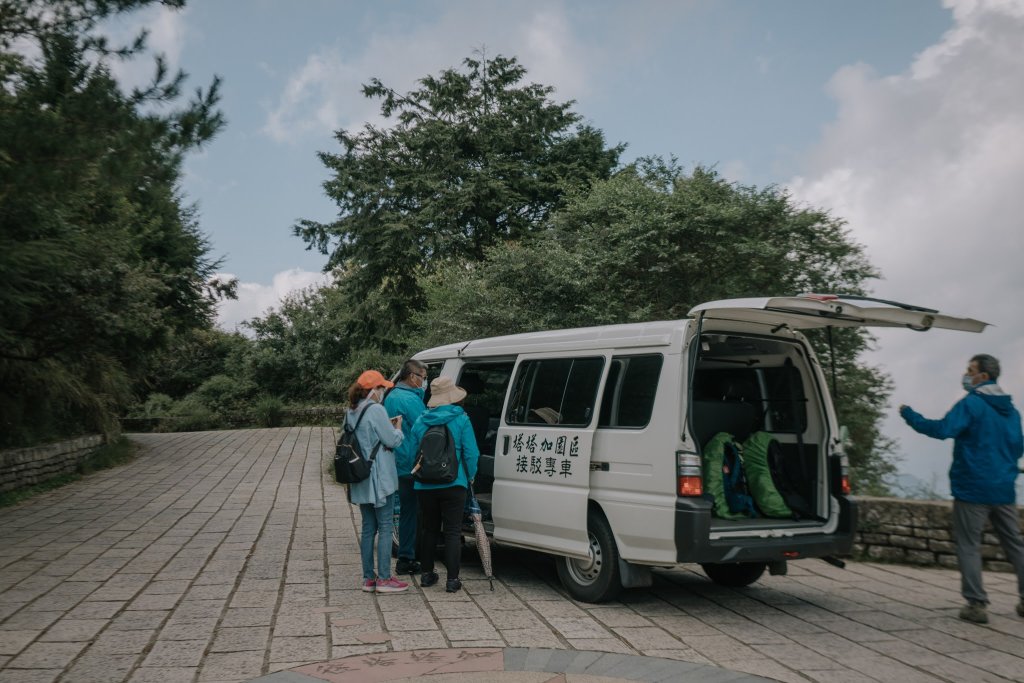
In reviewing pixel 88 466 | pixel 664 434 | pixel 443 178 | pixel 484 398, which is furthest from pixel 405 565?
pixel 443 178

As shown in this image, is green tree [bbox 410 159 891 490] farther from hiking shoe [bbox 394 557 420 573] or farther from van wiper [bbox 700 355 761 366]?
hiking shoe [bbox 394 557 420 573]

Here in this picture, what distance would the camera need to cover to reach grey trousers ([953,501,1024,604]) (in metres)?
6.54

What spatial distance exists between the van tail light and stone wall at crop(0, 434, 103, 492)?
11.9 meters

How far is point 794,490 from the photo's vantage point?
7.14 m

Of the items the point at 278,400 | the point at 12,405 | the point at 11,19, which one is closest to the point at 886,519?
the point at 11,19

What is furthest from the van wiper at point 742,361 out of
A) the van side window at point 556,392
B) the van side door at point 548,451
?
the van side door at point 548,451

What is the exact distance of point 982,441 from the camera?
6605mm

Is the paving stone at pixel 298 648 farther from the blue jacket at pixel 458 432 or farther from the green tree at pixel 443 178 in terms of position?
the green tree at pixel 443 178

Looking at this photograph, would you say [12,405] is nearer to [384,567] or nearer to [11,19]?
[11,19]

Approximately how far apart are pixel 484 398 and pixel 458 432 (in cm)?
158

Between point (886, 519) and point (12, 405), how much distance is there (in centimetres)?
1462

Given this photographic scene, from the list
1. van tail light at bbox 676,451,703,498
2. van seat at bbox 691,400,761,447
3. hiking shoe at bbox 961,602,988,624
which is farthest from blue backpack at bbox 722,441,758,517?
→ hiking shoe at bbox 961,602,988,624

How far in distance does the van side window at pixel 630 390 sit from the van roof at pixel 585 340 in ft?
0.43

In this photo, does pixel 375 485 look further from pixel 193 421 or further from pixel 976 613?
pixel 193 421
